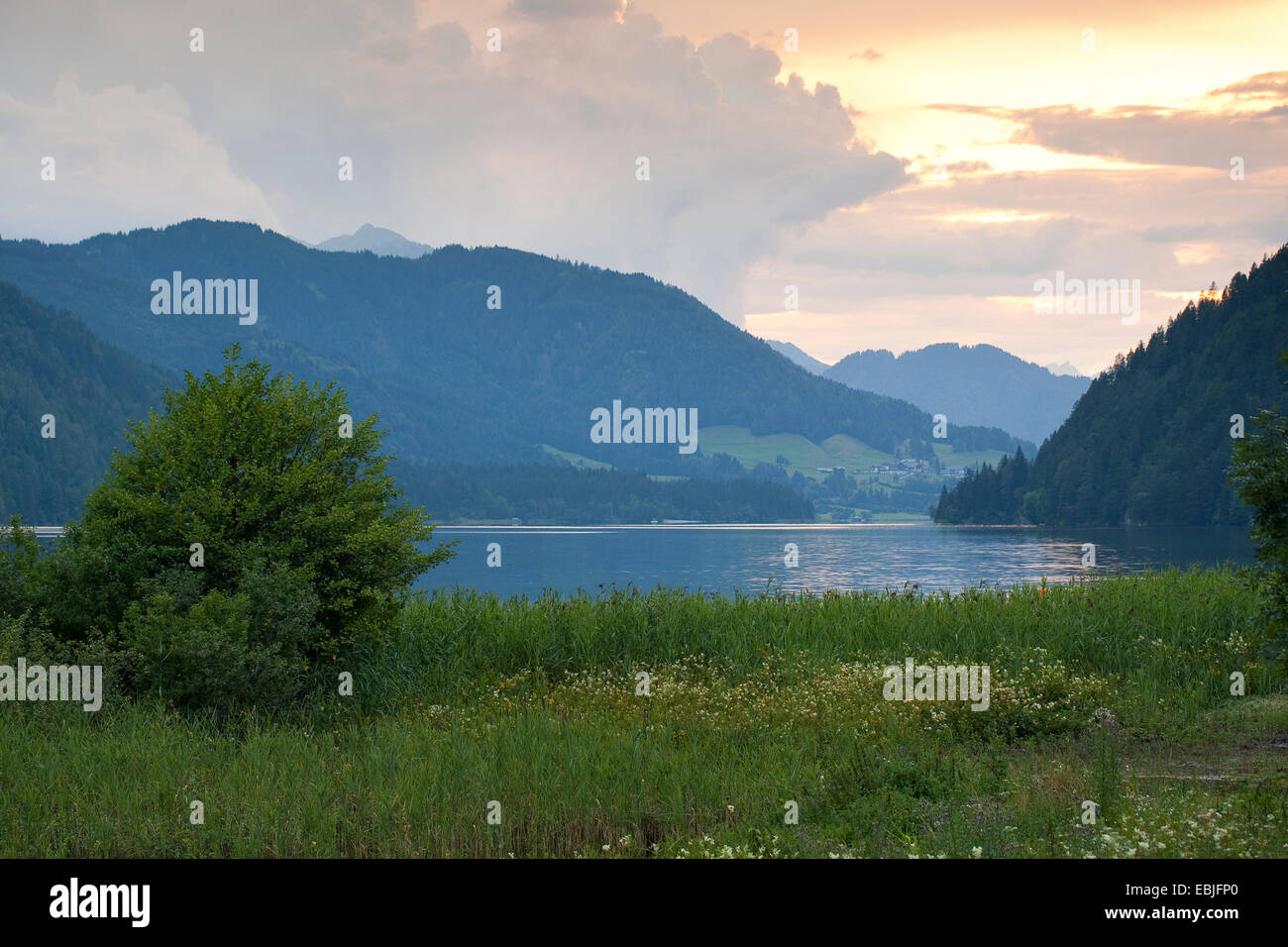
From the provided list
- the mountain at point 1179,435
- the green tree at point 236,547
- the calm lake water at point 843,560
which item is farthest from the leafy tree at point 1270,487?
the mountain at point 1179,435

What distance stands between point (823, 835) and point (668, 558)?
13058 cm

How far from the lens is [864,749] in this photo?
1188 cm

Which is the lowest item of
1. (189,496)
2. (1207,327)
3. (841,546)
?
(841,546)

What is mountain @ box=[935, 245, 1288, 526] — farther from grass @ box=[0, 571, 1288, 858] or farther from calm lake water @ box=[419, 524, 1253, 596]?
grass @ box=[0, 571, 1288, 858]

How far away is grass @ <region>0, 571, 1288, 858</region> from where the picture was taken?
940 centimetres

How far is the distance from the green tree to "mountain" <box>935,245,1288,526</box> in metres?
177

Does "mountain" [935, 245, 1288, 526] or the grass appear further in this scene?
"mountain" [935, 245, 1288, 526]

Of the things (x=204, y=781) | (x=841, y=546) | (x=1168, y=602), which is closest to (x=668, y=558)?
(x=841, y=546)

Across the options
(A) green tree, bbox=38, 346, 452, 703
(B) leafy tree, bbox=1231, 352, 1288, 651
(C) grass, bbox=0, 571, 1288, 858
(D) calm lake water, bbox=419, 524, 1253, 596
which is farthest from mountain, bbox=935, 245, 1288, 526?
(A) green tree, bbox=38, 346, 452, 703

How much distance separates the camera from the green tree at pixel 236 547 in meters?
13.9

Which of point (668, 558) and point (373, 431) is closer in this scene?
point (373, 431)
